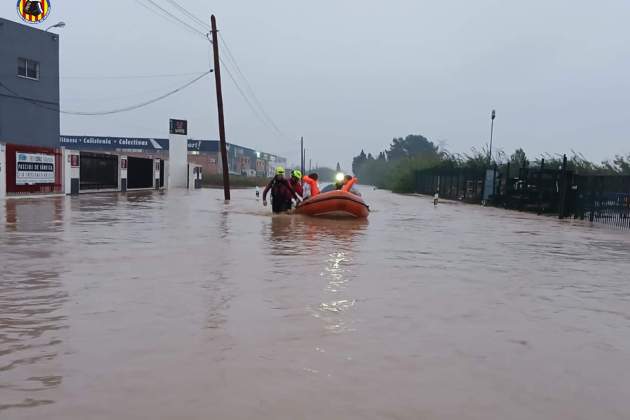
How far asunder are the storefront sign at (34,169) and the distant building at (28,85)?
9652mm

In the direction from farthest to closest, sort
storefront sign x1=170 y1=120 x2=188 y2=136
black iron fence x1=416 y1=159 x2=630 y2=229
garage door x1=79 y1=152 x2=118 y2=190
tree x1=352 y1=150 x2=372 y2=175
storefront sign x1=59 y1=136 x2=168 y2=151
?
tree x1=352 y1=150 x2=372 y2=175, storefront sign x1=59 y1=136 x2=168 y2=151, storefront sign x1=170 y1=120 x2=188 y2=136, garage door x1=79 y1=152 x2=118 y2=190, black iron fence x1=416 y1=159 x2=630 y2=229

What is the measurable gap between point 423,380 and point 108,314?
10.1ft

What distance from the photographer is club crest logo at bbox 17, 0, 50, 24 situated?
33.7 metres

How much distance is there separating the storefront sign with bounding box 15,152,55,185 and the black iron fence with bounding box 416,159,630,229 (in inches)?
861

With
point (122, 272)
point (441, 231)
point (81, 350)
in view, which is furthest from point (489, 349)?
point (441, 231)

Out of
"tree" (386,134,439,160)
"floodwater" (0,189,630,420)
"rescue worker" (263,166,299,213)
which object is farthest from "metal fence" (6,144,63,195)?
"tree" (386,134,439,160)

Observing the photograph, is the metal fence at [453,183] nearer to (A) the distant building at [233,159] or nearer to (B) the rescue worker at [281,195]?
(B) the rescue worker at [281,195]

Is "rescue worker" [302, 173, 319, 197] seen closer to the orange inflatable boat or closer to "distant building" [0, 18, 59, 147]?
the orange inflatable boat

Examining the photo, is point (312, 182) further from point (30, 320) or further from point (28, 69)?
point (28, 69)

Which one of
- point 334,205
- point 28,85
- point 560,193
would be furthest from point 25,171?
point 560,193

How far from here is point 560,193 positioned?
22141mm

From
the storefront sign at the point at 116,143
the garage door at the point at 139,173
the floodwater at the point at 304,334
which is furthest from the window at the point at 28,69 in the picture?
the storefront sign at the point at 116,143

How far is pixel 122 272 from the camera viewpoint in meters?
7.16

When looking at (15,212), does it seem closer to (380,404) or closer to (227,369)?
(227,369)
